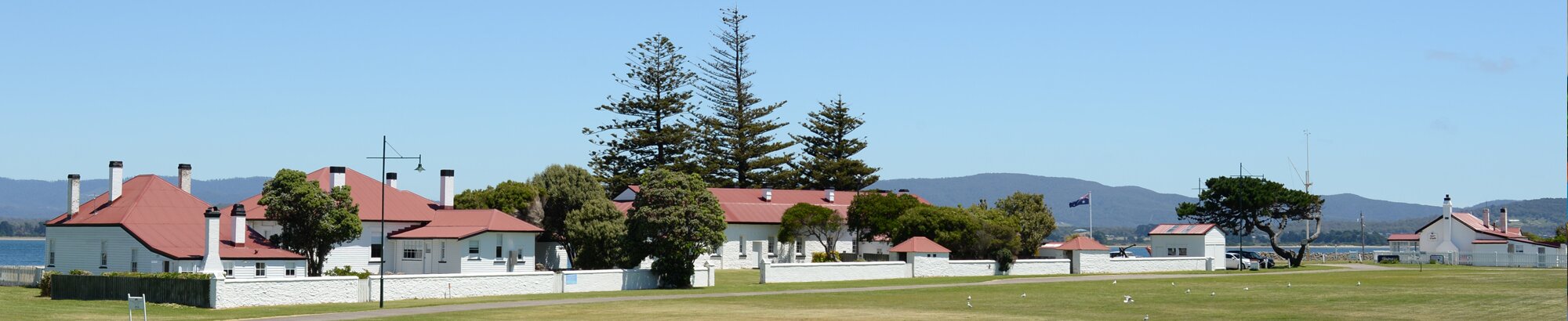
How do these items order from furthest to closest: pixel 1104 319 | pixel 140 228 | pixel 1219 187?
pixel 1219 187 < pixel 140 228 < pixel 1104 319

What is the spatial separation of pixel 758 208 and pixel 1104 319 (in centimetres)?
4494

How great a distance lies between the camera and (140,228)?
5109cm

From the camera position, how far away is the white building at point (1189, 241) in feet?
251

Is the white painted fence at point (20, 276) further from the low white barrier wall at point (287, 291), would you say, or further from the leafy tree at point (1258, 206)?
the leafy tree at point (1258, 206)

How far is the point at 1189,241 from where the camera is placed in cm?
7738

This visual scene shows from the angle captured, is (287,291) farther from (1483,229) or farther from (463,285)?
(1483,229)

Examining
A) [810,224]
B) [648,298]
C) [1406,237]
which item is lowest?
[648,298]

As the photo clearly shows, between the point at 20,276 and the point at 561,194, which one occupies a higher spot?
the point at 561,194

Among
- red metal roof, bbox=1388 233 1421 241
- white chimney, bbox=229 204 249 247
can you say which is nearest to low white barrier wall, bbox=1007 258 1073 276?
white chimney, bbox=229 204 249 247

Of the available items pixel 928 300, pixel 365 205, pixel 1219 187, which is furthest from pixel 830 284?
pixel 1219 187

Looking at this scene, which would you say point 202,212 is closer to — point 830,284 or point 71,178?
point 71,178

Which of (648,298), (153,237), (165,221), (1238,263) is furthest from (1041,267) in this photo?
(153,237)

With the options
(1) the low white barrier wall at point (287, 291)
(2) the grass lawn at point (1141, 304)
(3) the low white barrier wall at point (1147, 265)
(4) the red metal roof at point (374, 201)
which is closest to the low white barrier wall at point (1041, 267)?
(3) the low white barrier wall at point (1147, 265)

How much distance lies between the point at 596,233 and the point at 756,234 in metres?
18.0
